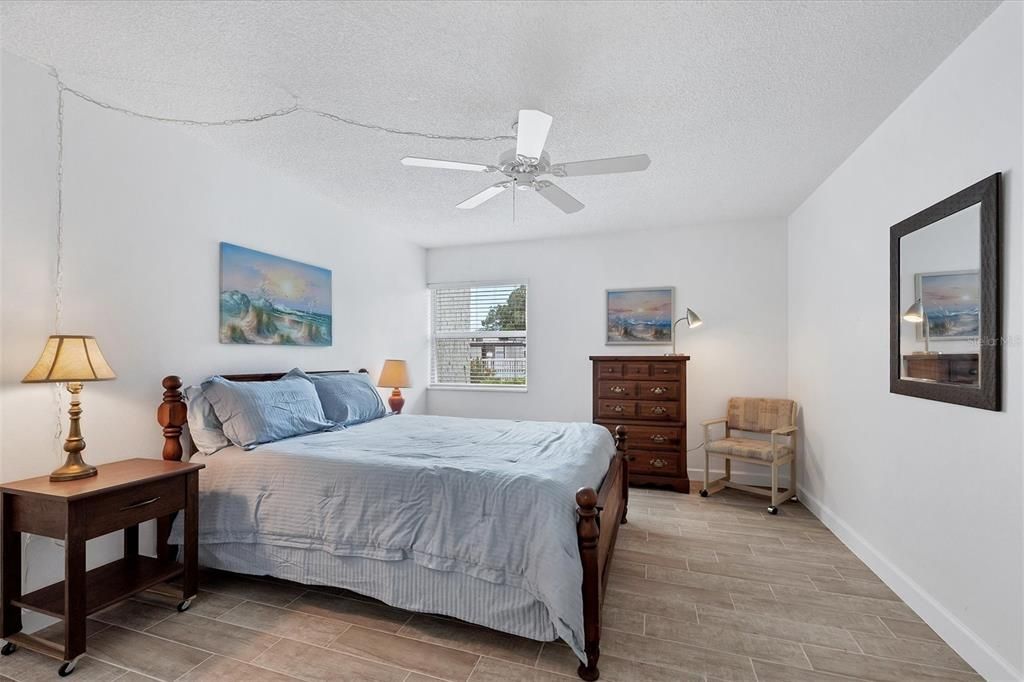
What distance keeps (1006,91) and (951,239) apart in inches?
23.3

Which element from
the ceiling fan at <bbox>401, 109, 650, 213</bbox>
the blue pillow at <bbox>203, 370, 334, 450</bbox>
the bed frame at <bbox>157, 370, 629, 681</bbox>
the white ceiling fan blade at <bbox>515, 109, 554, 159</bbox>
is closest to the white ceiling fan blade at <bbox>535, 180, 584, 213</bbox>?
the ceiling fan at <bbox>401, 109, 650, 213</bbox>

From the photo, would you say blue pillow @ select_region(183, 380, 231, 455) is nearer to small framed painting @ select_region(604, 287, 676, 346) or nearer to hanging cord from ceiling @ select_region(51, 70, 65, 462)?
hanging cord from ceiling @ select_region(51, 70, 65, 462)


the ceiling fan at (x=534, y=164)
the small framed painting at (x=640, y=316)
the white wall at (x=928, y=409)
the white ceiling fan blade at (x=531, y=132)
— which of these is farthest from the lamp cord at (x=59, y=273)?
the small framed painting at (x=640, y=316)

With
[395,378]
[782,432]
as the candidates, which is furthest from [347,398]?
[782,432]

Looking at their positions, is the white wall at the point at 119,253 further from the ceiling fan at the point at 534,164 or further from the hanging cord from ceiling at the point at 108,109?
the ceiling fan at the point at 534,164

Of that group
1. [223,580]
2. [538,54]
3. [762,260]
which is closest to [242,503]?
[223,580]

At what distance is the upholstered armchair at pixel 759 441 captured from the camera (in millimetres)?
3921

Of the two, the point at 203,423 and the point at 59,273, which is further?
the point at 203,423

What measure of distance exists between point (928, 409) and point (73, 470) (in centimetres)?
391

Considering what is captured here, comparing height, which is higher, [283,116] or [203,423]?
[283,116]

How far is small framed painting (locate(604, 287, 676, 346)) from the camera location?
4988 millimetres

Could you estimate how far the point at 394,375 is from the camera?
464cm

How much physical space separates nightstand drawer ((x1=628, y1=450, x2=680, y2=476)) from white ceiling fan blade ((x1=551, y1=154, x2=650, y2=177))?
2.95m

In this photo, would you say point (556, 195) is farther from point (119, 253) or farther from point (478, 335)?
point (478, 335)
